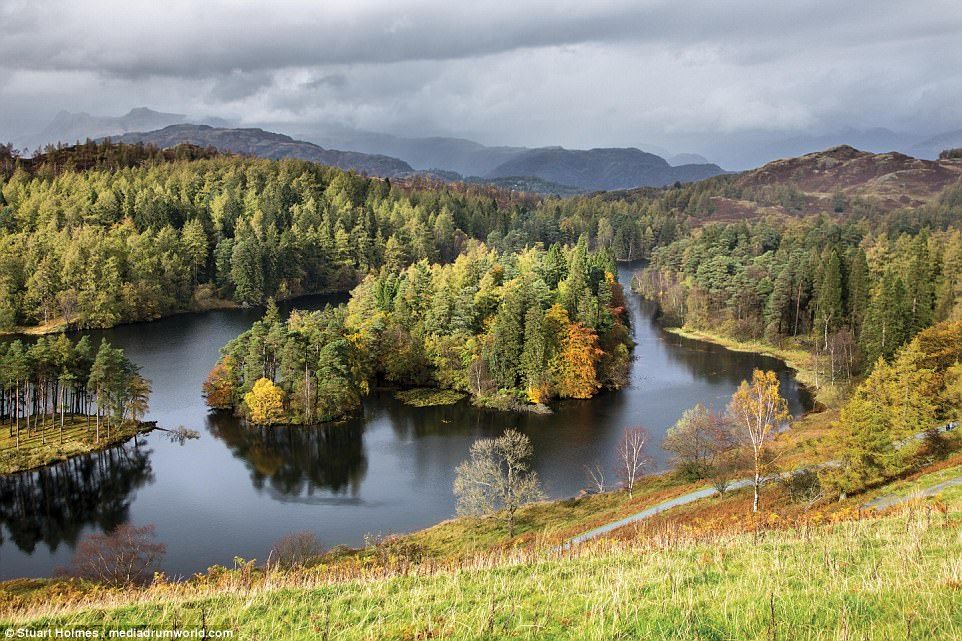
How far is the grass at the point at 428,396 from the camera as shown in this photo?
54438 millimetres

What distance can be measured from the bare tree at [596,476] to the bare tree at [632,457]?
1196mm

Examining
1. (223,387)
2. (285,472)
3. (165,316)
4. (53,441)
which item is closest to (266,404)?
(223,387)

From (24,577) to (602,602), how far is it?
100 feet

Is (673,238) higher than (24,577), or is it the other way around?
(673,238)

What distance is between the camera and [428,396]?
184ft

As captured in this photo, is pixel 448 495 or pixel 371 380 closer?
pixel 448 495

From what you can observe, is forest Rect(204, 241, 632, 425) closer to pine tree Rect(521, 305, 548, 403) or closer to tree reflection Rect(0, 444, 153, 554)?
pine tree Rect(521, 305, 548, 403)

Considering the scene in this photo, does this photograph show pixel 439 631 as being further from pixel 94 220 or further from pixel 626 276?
pixel 626 276

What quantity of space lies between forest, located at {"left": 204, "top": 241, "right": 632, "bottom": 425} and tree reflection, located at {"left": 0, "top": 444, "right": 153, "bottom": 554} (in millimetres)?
9935

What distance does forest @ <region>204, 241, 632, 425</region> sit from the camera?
4984 centimetres

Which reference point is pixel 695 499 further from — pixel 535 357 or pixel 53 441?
pixel 53 441

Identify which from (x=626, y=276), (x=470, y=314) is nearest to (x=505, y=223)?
(x=626, y=276)

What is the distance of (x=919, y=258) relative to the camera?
5997cm

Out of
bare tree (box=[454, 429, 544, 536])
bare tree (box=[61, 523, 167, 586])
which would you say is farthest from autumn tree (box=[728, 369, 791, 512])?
bare tree (box=[61, 523, 167, 586])
